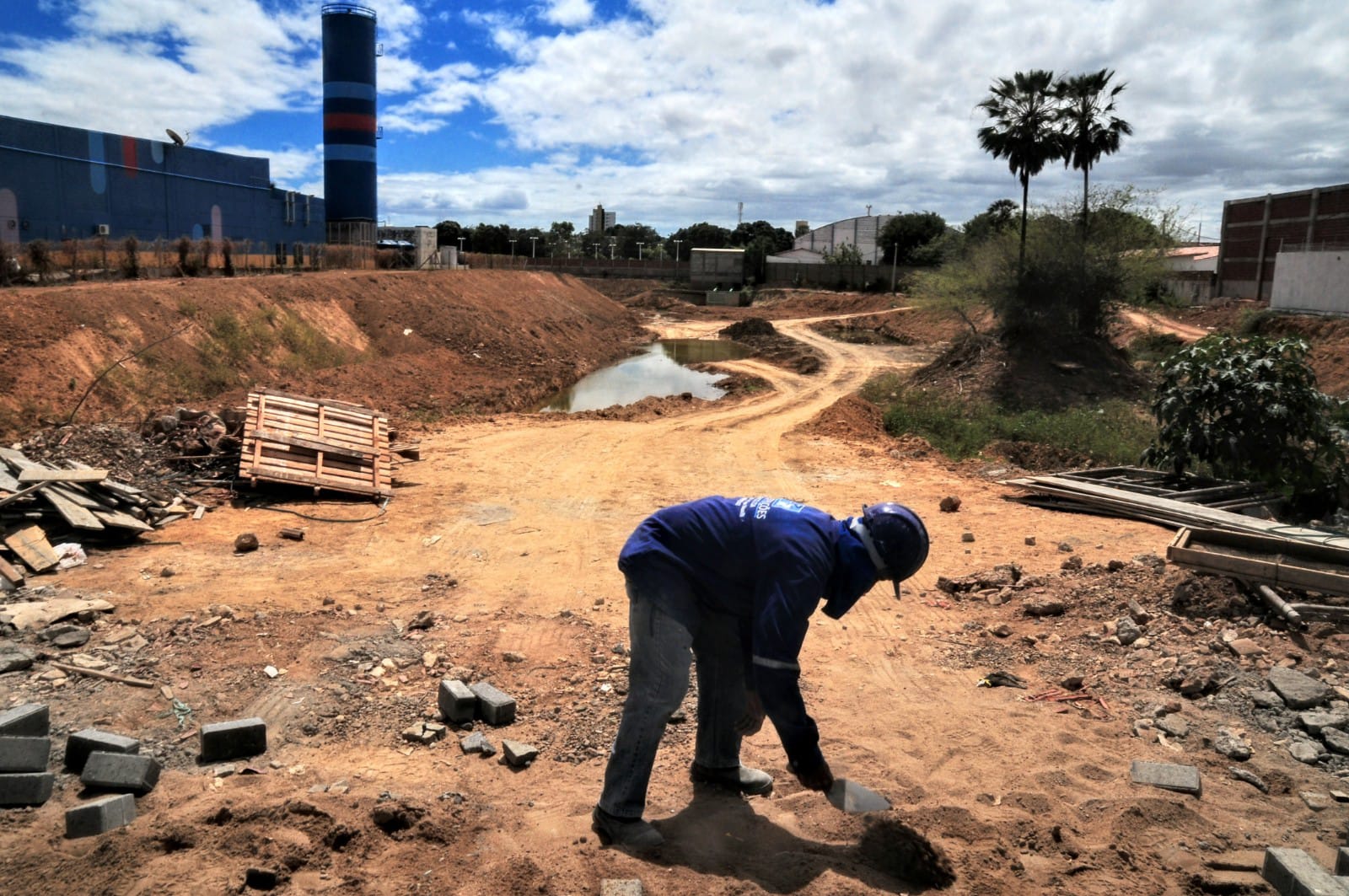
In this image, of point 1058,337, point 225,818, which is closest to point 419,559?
point 225,818

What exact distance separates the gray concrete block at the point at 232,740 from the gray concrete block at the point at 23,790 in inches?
28.2

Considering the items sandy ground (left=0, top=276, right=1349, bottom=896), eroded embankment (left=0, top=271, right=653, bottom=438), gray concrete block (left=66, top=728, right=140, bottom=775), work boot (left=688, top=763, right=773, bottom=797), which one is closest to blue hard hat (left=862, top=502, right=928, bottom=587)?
sandy ground (left=0, top=276, right=1349, bottom=896)

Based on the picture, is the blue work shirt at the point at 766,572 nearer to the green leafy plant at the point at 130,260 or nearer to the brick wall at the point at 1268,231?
the green leafy plant at the point at 130,260

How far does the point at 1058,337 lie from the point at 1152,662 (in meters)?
19.5

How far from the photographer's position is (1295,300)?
117ft

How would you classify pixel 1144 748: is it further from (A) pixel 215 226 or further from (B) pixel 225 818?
(A) pixel 215 226

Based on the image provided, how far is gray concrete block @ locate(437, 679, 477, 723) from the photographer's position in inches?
211

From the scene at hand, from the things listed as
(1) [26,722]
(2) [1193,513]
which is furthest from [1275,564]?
(1) [26,722]

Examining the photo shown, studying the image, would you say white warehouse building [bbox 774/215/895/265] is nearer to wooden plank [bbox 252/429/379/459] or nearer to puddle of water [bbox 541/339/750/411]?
puddle of water [bbox 541/339/750/411]

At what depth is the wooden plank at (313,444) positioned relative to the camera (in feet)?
39.4

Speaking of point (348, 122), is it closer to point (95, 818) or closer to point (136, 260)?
point (136, 260)

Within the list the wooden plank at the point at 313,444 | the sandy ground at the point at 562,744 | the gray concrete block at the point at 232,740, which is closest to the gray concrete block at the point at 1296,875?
the sandy ground at the point at 562,744

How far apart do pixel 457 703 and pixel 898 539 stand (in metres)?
2.98

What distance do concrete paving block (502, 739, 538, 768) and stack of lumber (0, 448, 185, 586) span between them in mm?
5369
